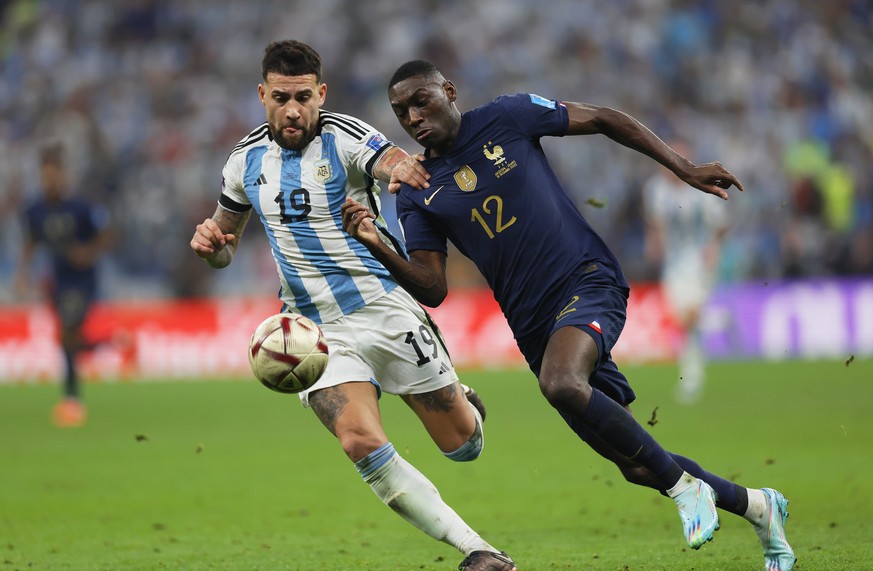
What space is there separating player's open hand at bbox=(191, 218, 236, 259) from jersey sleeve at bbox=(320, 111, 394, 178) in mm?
703

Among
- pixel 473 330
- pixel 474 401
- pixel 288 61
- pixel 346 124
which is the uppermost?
pixel 288 61

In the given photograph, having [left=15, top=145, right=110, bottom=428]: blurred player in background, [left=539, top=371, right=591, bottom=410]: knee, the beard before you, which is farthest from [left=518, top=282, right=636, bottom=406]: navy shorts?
[left=15, top=145, right=110, bottom=428]: blurred player in background

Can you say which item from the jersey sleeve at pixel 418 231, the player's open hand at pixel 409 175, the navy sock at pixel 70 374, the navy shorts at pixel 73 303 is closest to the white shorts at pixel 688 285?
the navy shorts at pixel 73 303

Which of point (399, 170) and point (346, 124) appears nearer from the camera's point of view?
point (399, 170)

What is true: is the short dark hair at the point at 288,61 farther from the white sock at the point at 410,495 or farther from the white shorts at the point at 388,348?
the white sock at the point at 410,495

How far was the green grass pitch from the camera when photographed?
6.32m

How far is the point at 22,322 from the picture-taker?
63.9ft

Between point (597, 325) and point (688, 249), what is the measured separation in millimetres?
9093

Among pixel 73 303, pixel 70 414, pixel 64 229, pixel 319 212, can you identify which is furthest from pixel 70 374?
pixel 319 212

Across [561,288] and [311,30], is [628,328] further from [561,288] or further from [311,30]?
[561,288]

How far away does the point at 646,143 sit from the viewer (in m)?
5.59

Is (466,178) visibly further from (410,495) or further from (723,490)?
(723,490)

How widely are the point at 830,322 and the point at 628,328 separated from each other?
3.02 metres

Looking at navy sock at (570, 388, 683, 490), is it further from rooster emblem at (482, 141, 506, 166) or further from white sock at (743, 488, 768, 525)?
rooster emblem at (482, 141, 506, 166)
